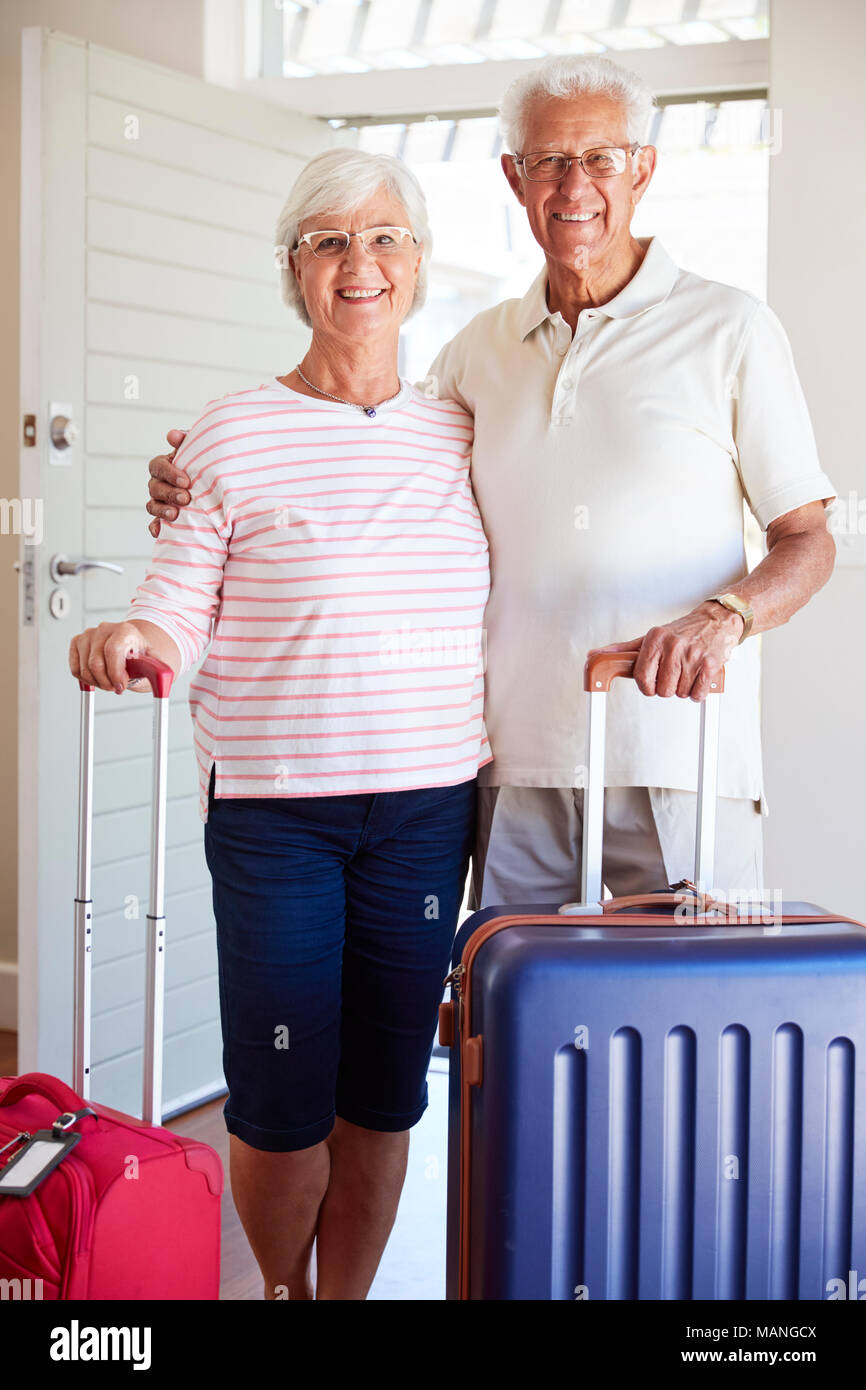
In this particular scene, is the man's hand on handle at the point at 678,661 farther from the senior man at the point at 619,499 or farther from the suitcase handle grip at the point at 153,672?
the suitcase handle grip at the point at 153,672

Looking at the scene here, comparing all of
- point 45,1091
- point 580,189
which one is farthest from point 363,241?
point 45,1091

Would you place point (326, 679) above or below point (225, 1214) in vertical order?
above

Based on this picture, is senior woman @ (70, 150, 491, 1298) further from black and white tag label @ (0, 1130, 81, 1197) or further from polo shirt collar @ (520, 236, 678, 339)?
black and white tag label @ (0, 1130, 81, 1197)

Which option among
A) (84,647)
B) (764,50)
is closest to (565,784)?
(84,647)

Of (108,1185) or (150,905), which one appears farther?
(150,905)

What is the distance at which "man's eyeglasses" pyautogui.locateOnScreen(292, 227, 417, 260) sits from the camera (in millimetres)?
1539

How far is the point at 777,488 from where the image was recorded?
1491 mm

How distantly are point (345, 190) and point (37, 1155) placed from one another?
1.06 metres

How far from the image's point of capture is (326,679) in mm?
1477

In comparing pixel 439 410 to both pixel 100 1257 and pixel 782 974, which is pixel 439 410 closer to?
pixel 782 974

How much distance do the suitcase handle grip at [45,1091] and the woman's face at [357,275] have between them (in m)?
0.87

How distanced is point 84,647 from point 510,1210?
68cm

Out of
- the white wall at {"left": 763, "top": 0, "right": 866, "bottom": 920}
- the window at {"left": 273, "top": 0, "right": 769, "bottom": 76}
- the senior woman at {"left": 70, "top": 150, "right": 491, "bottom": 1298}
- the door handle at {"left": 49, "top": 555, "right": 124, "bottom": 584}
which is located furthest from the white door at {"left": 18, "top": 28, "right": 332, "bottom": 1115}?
the white wall at {"left": 763, "top": 0, "right": 866, "bottom": 920}

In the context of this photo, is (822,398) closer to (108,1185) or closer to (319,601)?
(319,601)
